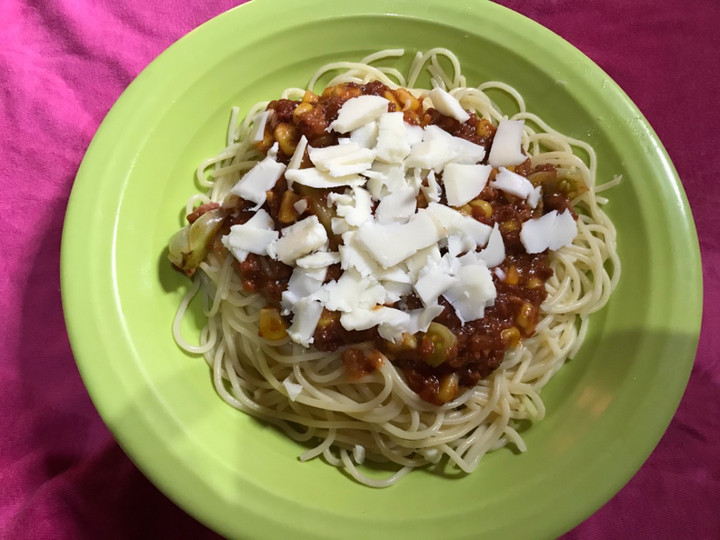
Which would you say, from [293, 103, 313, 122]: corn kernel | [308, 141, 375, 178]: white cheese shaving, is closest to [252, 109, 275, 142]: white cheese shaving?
[293, 103, 313, 122]: corn kernel

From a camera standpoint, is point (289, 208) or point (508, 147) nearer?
point (289, 208)

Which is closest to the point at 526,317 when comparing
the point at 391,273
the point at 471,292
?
the point at 471,292

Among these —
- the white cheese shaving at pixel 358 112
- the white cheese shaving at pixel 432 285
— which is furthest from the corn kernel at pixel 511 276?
the white cheese shaving at pixel 358 112

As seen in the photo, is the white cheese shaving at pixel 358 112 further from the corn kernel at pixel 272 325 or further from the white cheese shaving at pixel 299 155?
the corn kernel at pixel 272 325

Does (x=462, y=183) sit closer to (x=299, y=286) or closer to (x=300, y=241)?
(x=300, y=241)

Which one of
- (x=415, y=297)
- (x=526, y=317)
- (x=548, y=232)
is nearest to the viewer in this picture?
(x=415, y=297)

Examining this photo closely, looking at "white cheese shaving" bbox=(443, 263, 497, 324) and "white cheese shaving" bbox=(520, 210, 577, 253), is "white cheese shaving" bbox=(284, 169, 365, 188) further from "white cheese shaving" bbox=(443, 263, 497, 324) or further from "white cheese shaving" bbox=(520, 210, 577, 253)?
"white cheese shaving" bbox=(520, 210, 577, 253)
